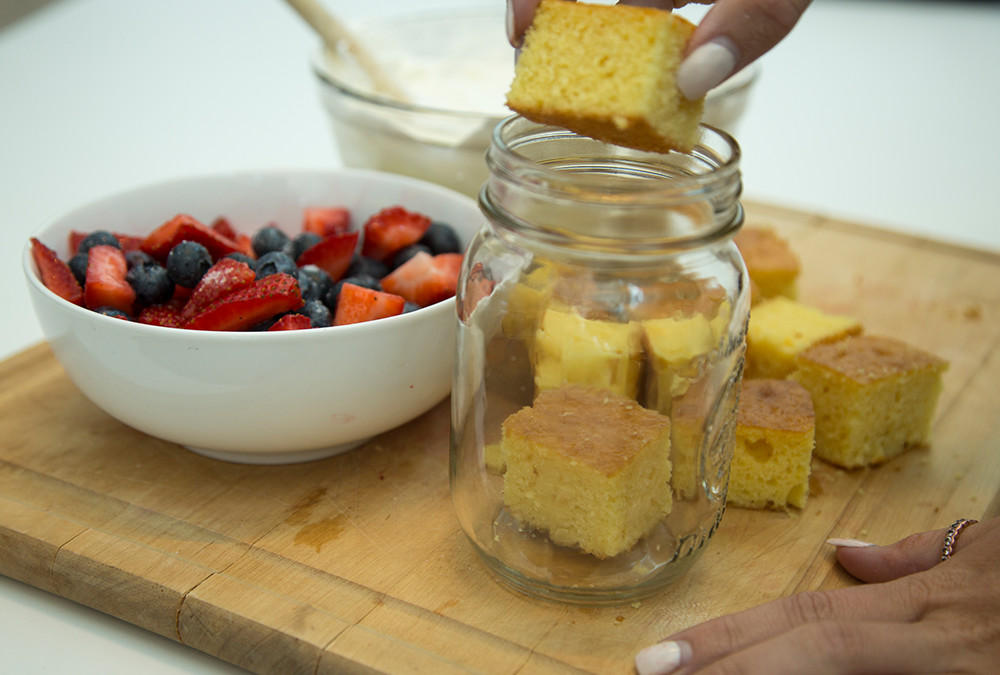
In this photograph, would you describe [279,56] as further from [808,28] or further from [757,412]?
[757,412]

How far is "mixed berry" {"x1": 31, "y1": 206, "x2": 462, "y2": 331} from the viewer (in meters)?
1.27

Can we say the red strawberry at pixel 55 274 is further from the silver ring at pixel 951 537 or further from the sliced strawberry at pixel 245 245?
the silver ring at pixel 951 537

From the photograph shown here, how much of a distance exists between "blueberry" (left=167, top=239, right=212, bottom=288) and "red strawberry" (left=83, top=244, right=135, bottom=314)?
6cm

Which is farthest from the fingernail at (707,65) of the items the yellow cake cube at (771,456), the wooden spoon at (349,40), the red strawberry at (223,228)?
the wooden spoon at (349,40)

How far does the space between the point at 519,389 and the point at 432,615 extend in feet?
0.88

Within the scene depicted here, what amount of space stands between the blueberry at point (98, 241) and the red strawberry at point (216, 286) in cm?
19

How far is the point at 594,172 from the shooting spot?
3.90 ft

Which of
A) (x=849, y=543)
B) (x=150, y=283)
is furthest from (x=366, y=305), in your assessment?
(x=849, y=543)

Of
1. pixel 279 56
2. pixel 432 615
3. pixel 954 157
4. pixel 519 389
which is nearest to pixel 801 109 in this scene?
pixel 954 157

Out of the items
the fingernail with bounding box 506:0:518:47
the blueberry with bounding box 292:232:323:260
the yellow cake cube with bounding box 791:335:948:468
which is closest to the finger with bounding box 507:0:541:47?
the fingernail with bounding box 506:0:518:47

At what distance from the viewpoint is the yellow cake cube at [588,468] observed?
1.08 meters

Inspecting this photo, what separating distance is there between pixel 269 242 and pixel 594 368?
0.56 metres

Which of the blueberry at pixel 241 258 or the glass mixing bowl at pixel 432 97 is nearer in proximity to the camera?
the blueberry at pixel 241 258

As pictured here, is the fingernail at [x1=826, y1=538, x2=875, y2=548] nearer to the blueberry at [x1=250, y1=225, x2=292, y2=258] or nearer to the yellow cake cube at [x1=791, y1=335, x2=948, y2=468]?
the yellow cake cube at [x1=791, y1=335, x2=948, y2=468]
